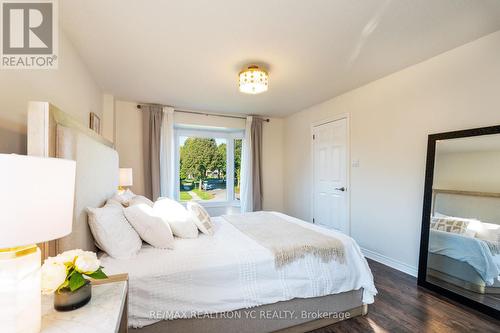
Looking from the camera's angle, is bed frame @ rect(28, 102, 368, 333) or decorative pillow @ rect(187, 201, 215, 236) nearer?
bed frame @ rect(28, 102, 368, 333)

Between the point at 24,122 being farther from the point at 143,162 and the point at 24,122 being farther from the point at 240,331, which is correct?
the point at 143,162

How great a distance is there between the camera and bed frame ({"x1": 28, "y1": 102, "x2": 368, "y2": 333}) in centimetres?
116

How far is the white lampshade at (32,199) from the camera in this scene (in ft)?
1.96

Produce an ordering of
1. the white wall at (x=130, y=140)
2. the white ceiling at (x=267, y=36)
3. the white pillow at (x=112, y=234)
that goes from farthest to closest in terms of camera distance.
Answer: the white wall at (x=130, y=140), the white ceiling at (x=267, y=36), the white pillow at (x=112, y=234)

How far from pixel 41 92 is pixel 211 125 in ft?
9.81

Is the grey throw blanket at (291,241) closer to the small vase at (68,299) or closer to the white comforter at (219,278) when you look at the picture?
the white comforter at (219,278)

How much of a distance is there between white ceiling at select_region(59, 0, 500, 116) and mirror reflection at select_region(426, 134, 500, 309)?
3.45 feet

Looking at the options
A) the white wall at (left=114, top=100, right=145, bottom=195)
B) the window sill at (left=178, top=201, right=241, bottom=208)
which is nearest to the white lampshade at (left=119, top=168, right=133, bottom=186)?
the white wall at (left=114, top=100, right=145, bottom=195)

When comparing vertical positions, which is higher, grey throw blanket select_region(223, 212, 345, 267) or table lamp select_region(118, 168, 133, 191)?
table lamp select_region(118, 168, 133, 191)

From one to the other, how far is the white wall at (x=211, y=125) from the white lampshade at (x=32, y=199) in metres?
3.54

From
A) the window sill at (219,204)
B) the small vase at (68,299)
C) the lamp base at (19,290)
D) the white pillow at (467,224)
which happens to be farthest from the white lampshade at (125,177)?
the white pillow at (467,224)

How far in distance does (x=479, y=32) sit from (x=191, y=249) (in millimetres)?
3068

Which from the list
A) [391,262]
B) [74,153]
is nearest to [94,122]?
[74,153]

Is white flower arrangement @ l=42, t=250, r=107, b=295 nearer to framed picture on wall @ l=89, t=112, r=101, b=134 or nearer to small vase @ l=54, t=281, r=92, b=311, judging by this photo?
small vase @ l=54, t=281, r=92, b=311
